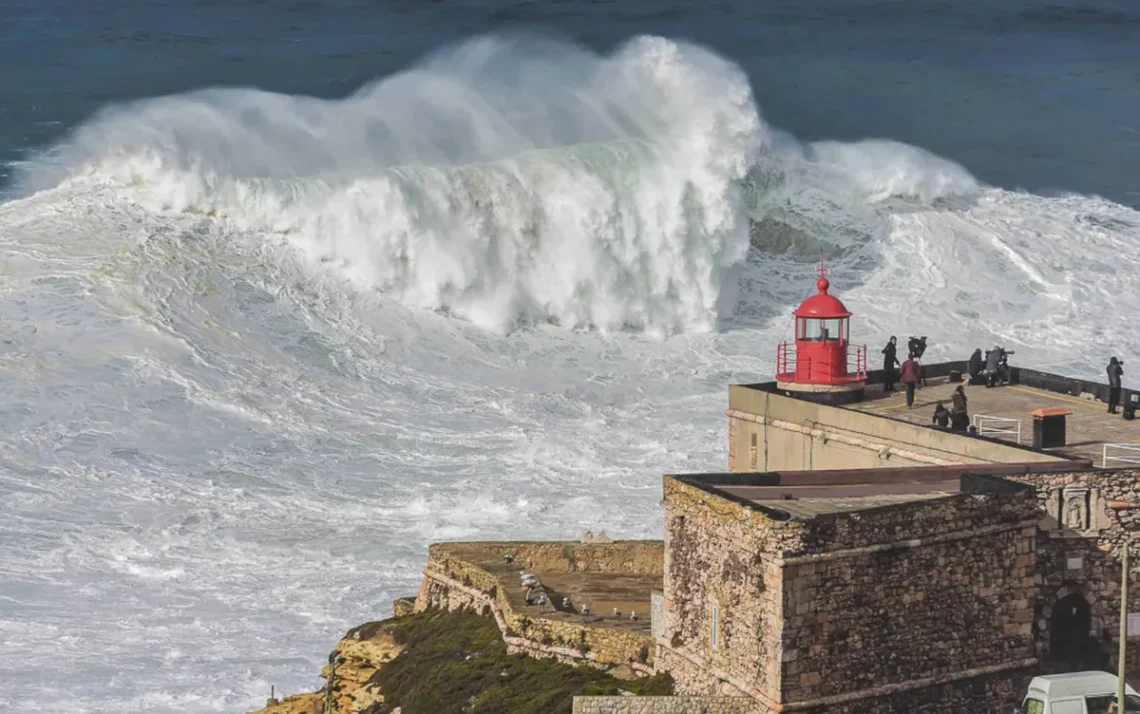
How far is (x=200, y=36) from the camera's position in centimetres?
8381

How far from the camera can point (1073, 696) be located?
53.1ft

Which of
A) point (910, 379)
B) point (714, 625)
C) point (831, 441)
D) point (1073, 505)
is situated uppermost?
point (910, 379)

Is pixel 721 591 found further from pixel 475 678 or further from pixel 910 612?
pixel 475 678

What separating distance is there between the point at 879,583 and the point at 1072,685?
1573 millimetres

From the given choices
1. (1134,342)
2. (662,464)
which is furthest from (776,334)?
(662,464)

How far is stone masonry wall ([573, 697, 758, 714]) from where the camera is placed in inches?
635

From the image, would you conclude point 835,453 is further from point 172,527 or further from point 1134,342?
point 1134,342

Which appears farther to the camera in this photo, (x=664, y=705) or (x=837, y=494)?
(x=837, y=494)

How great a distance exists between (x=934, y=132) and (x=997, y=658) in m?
58.3

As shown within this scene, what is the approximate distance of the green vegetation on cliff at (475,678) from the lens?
17.6 metres

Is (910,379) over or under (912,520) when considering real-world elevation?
over

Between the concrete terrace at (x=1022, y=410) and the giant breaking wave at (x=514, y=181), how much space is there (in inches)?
976

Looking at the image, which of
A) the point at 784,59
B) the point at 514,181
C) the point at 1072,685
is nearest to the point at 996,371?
the point at 1072,685

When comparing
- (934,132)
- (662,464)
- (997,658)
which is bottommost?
(997,658)
